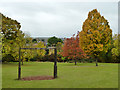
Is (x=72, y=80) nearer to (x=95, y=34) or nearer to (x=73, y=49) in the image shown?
(x=95, y=34)

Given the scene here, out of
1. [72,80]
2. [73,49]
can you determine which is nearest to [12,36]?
[73,49]

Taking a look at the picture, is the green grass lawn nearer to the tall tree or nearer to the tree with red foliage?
the tall tree

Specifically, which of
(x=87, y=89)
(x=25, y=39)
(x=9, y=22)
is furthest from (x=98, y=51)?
(x=87, y=89)

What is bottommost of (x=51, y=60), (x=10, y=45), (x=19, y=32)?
(x=51, y=60)

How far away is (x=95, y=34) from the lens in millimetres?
28750

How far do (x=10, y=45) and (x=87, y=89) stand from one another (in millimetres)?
22912

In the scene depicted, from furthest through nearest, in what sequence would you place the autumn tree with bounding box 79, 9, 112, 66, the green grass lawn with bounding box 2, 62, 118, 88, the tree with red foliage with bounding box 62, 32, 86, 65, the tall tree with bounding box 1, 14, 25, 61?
the tree with red foliage with bounding box 62, 32, 86, 65 < the tall tree with bounding box 1, 14, 25, 61 < the autumn tree with bounding box 79, 9, 112, 66 < the green grass lawn with bounding box 2, 62, 118, 88

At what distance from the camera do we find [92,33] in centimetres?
2936

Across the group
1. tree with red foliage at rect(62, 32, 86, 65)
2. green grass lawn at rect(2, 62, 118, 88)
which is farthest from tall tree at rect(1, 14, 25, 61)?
green grass lawn at rect(2, 62, 118, 88)

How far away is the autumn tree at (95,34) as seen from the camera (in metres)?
28.8

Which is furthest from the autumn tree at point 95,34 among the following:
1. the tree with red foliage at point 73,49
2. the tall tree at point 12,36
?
the tall tree at point 12,36

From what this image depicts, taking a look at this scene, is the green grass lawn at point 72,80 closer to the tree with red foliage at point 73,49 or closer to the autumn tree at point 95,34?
the autumn tree at point 95,34

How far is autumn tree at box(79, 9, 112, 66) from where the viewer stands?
1132 inches

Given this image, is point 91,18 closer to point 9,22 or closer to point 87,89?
point 9,22
